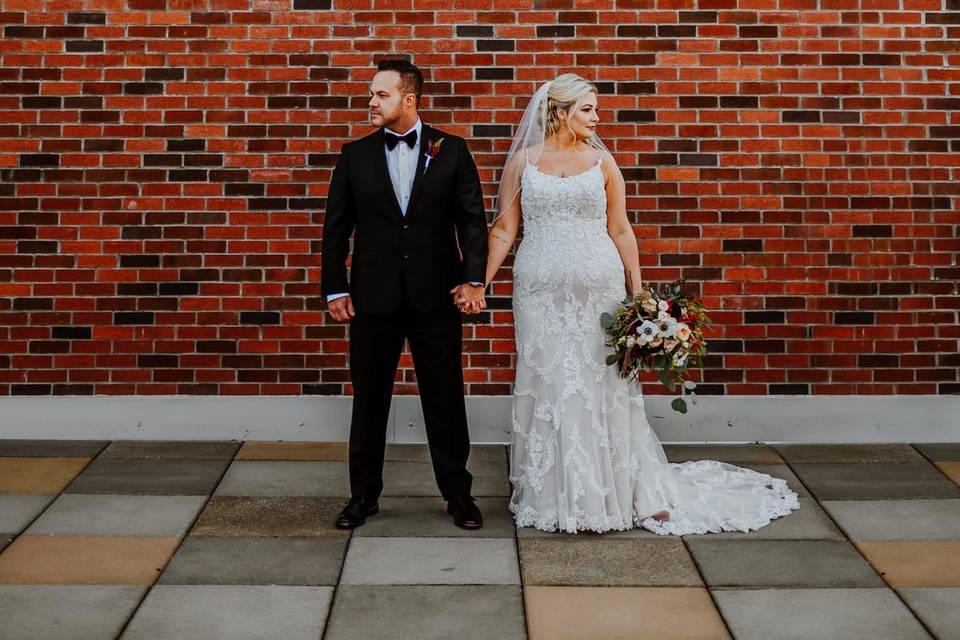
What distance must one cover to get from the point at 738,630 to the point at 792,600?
393 millimetres

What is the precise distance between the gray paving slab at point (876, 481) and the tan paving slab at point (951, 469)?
36 mm

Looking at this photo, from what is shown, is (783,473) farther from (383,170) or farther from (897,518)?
(383,170)

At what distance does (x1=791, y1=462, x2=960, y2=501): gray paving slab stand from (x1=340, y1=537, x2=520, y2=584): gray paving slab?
1.84 metres

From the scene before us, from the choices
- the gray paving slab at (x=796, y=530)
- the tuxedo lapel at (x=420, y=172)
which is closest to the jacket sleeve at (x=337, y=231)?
the tuxedo lapel at (x=420, y=172)

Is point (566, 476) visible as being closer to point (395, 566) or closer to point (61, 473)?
point (395, 566)

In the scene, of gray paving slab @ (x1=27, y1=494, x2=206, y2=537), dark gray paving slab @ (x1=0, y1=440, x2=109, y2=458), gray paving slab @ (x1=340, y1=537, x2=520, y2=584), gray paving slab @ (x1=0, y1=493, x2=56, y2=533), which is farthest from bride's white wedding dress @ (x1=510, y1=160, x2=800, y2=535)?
dark gray paving slab @ (x1=0, y1=440, x2=109, y2=458)

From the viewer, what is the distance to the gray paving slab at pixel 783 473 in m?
5.77

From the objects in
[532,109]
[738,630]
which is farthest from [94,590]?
[532,109]

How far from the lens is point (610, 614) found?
415 cm

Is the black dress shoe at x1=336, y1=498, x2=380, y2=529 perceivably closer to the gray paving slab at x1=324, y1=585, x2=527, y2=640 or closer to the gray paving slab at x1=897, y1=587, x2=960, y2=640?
Result: the gray paving slab at x1=324, y1=585, x2=527, y2=640

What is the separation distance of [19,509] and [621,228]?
3134 mm

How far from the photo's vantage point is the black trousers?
5.18m

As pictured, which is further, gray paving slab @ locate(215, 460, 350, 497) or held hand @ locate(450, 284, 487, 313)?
gray paving slab @ locate(215, 460, 350, 497)

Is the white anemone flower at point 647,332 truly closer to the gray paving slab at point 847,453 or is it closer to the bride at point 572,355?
the bride at point 572,355
